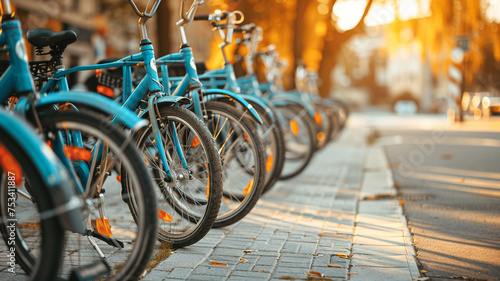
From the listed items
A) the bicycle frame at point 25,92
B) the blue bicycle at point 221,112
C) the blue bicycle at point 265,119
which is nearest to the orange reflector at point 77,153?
the bicycle frame at point 25,92

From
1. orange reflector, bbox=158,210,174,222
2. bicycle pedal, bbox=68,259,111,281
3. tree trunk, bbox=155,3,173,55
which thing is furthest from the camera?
tree trunk, bbox=155,3,173,55

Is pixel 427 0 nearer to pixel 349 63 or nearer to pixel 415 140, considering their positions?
pixel 415 140

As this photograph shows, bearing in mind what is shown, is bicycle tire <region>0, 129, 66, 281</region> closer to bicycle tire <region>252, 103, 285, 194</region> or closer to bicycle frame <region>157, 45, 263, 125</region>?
bicycle frame <region>157, 45, 263, 125</region>

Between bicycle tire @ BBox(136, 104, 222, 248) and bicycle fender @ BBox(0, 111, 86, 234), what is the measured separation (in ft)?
3.96

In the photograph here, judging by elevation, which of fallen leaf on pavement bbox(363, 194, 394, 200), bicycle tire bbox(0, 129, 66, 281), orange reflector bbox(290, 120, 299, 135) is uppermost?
bicycle tire bbox(0, 129, 66, 281)

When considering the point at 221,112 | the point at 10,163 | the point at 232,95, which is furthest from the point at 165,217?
the point at 10,163

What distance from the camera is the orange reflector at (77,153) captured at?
2.88 m

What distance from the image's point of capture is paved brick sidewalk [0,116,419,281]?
10.1 feet

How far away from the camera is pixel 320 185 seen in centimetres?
638

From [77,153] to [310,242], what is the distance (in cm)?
157

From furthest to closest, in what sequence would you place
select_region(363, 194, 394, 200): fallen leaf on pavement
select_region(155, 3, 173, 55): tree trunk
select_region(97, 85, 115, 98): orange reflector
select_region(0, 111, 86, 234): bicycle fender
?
select_region(155, 3, 173, 55): tree trunk → select_region(363, 194, 394, 200): fallen leaf on pavement → select_region(97, 85, 115, 98): orange reflector → select_region(0, 111, 86, 234): bicycle fender

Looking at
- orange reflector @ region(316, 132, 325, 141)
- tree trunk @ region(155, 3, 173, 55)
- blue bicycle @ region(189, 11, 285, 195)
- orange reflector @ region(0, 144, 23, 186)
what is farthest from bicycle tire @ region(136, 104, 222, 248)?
orange reflector @ region(316, 132, 325, 141)

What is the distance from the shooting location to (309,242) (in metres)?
3.75

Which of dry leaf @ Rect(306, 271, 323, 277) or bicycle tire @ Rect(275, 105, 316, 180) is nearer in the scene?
dry leaf @ Rect(306, 271, 323, 277)
